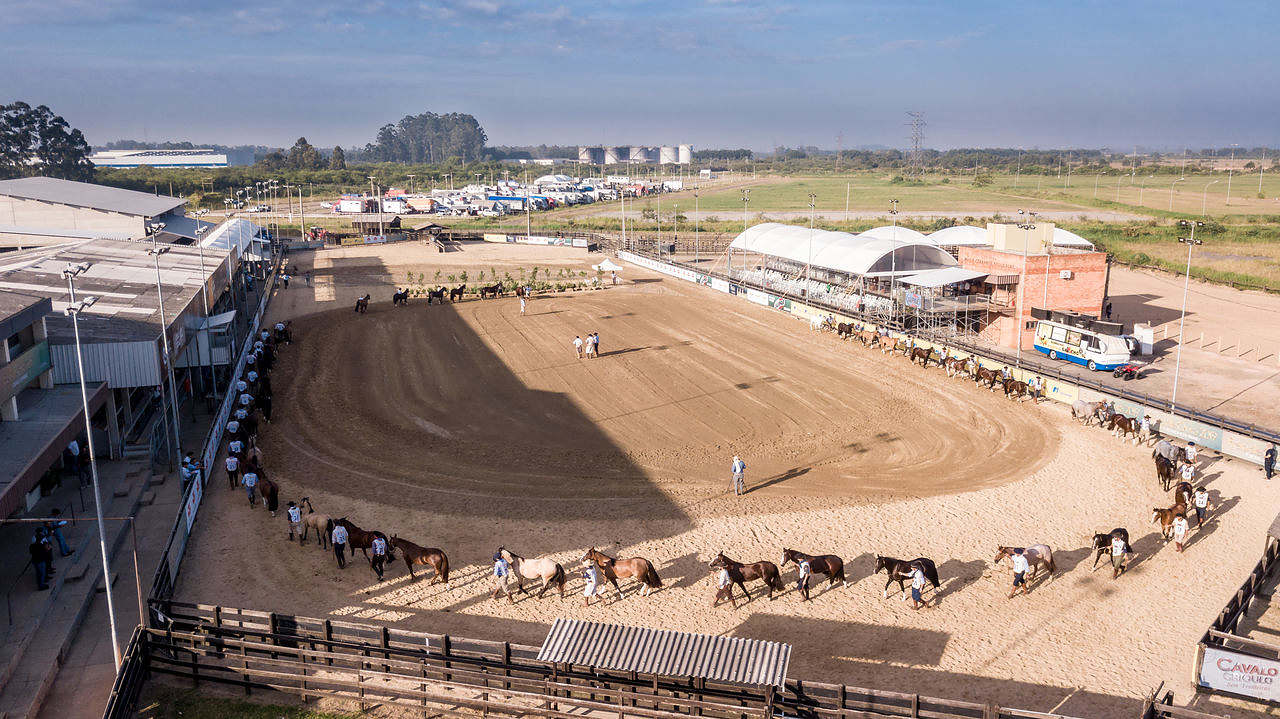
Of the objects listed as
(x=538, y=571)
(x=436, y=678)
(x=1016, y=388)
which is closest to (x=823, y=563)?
(x=538, y=571)

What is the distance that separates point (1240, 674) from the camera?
12.5 metres

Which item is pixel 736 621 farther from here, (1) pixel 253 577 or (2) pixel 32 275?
(2) pixel 32 275

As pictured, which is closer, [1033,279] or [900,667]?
[900,667]

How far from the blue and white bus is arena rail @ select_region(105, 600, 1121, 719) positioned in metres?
23.3

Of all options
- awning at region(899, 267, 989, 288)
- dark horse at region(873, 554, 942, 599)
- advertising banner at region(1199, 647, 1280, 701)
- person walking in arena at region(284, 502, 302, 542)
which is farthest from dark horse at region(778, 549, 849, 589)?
awning at region(899, 267, 989, 288)

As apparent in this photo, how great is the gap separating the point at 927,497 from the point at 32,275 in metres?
29.0

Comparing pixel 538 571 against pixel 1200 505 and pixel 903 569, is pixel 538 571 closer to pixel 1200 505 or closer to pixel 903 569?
pixel 903 569

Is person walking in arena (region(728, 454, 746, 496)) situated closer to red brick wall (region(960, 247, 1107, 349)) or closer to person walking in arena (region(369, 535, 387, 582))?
person walking in arena (region(369, 535, 387, 582))

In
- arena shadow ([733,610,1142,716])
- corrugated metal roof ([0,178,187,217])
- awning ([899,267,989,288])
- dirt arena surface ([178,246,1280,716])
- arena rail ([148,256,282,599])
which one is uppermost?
corrugated metal roof ([0,178,187,217])

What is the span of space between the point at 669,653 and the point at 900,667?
4.33 m

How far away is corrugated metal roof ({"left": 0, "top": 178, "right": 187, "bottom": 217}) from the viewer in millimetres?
50031

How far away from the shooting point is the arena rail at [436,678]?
11477 millimetres

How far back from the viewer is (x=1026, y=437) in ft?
81.4

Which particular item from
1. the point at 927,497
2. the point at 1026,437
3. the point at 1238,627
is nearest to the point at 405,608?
the point at 927,497
